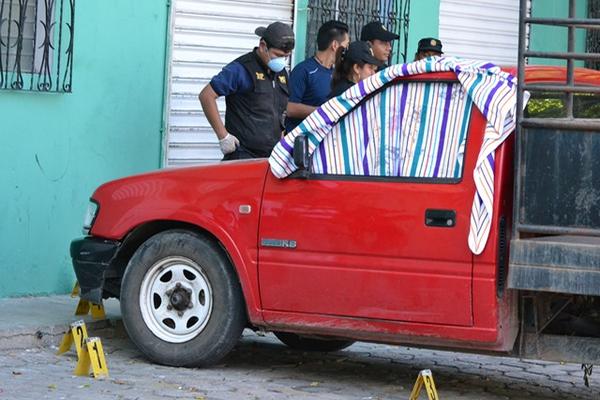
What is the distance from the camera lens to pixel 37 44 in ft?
33.1

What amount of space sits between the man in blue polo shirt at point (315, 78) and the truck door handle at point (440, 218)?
281 cm

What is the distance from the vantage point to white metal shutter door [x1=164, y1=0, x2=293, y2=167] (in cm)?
1109

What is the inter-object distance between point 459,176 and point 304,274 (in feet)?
3.54

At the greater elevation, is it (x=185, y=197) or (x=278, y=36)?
(x=278, y=36)

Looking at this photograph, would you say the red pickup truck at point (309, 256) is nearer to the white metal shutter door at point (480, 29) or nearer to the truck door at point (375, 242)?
the truck door at point (375, 242)

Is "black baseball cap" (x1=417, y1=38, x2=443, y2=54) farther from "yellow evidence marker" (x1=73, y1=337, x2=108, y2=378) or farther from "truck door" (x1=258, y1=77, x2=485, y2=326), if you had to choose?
"yellow evidence marker" (x1=73, y1=337, x2=108, y2=378)

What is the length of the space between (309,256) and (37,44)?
3.70m

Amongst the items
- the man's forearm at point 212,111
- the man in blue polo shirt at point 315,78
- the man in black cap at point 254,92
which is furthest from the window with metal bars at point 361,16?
the man's forearm at point 212,111

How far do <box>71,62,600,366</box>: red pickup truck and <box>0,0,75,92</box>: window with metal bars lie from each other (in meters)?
1.96

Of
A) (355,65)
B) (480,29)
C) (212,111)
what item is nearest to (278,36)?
(212,111)

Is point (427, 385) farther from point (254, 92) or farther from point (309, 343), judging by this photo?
point (254, 92)

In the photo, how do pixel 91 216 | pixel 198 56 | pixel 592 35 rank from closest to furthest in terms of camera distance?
pixel 91 216, pixel 198 56, pixel 592 35

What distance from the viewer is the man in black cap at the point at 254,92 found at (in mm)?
9562

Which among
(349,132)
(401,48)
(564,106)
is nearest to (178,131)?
(401,48)
